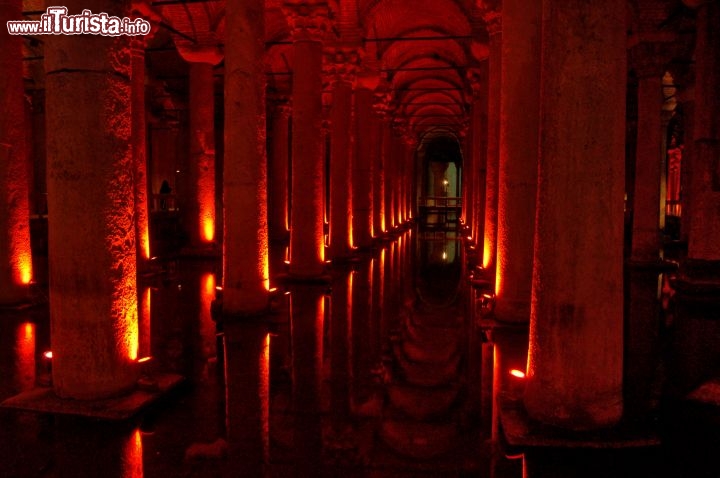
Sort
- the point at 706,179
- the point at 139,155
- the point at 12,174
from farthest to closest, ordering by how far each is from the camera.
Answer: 1. the point at 139,155
2. the point at 706,179
3. the point at 12,174

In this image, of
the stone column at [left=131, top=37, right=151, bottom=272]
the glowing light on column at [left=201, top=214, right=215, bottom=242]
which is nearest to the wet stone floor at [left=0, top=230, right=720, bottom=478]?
the stone column at [left=131, top=37, right=151, bottom=272]

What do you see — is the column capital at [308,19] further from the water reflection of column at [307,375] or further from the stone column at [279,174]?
the stone column at [279,174]

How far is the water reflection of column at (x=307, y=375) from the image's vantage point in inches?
165

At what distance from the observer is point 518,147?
7.72m

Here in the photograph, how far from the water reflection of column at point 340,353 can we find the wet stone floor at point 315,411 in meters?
0.02

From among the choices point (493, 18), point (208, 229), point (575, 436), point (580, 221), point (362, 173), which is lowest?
point (575, 436)

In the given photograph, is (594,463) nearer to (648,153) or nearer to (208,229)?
(648,153)

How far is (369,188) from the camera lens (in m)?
18.3

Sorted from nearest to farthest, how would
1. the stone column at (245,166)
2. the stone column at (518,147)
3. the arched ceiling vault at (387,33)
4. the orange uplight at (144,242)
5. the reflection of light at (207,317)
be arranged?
the reflection of light at (207,317) → the stone column at (518,147) → the stone column at (245,166) → the orange uplight at (144,242) → the arched ceiling vault at (387,33)

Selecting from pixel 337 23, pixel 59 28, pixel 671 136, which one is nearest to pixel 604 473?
pixel 59 28

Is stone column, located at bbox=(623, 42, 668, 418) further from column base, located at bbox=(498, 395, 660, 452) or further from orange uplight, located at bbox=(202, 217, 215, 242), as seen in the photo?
orange uplight, located at bbox=(202, 217, 215, 242)

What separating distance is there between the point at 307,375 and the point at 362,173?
1237 cm

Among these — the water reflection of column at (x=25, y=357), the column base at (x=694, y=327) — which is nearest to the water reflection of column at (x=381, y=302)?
the column base at (x=694, y=327)

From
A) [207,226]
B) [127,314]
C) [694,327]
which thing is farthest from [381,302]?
[207,226]
